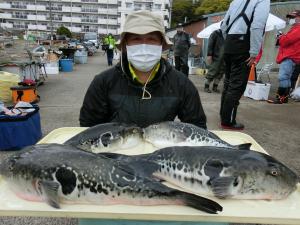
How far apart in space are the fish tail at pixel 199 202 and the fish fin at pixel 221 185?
0.11 m

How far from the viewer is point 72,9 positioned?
88812mm

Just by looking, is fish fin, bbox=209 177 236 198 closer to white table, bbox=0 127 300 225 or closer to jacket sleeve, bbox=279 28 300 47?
white table, bbox=0 127 300 225

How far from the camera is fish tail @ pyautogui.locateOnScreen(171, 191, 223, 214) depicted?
5.24 feet

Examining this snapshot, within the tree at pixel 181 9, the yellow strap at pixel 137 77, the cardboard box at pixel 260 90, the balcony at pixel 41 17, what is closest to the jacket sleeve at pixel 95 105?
the yellow strap at pixel 137 77

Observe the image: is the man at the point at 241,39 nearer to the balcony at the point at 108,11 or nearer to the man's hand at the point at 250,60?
the man's hand at the point at 250,60

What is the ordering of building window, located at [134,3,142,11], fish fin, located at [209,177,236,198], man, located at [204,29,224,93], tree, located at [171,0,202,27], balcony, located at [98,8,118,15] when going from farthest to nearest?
1. balcony, located at [98,8,118,15]
2. tree, located at [171,0,202,27]
3. building window, located at [134,3,142,11]
4. man, located at [204,29,224,93]
5. fish fin, located at [209,177,236,198]

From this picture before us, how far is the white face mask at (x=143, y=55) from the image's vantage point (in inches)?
116

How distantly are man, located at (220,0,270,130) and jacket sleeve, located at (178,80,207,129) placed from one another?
9.36 feet

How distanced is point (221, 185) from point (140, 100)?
1444 millimetres

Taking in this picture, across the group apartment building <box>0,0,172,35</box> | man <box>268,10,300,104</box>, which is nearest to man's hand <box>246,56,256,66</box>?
man <box>268,10,300,104</box>

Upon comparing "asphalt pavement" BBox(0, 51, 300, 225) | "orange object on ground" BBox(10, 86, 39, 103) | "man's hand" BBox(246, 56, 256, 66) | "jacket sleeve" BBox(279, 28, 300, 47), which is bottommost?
"asphalt pavement" BBox(0, 51, 300, 225)

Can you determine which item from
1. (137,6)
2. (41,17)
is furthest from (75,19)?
(137,6)

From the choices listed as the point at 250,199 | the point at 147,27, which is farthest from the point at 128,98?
the point at 250,199

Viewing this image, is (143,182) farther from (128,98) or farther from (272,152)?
(272,152)
